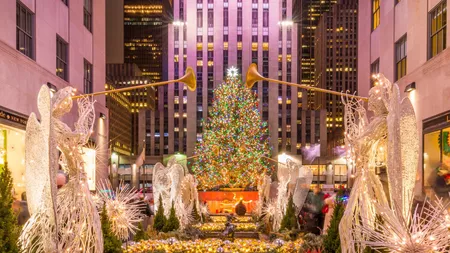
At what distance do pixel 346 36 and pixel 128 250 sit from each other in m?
146

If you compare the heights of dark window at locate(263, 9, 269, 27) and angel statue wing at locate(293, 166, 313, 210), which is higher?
dark window at locate(263, 9, 269, 27)

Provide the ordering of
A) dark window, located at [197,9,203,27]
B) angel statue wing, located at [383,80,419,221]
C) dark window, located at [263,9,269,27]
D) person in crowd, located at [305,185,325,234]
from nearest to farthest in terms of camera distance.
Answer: angel statue wing, located at [383,80,419,221], person in crowd, located at [305,185,325,234], dark window, located at [197,9,203,27], dark window, located at [263,9,269,27]

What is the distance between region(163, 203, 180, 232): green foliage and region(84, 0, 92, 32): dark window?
16.5 metres

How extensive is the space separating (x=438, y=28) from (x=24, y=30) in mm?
14696

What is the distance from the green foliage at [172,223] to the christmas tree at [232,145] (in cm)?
2460

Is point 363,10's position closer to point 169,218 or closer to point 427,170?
point 427,170

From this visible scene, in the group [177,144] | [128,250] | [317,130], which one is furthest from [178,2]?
[128,250]

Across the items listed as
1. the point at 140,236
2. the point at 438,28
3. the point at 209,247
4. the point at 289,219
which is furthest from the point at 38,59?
the point at 438,28

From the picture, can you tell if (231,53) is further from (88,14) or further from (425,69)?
(425,69)

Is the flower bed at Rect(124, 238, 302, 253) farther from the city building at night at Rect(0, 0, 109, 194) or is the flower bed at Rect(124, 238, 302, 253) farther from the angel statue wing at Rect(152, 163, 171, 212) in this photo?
the angel statue wing at Rect(152, 163, 171, 212)

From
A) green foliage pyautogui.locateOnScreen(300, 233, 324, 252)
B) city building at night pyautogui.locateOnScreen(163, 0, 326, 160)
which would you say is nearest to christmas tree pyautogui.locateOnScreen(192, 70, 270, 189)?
green foliage pyautogui.locateOnScreen(300, 233, 324, 252)

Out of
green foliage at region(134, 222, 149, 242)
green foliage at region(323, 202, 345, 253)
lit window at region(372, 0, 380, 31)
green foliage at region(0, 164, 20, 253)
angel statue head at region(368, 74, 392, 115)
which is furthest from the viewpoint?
lit window at region(372, 0, 380, 31)

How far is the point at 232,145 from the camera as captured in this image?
40438mm

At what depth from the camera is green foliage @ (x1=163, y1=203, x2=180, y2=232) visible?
13.2 m
